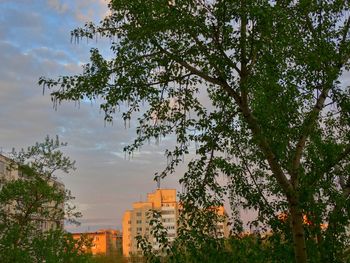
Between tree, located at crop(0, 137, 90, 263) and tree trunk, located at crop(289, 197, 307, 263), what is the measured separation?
69.3ft

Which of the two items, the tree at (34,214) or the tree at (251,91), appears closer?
the tree at (251,91)

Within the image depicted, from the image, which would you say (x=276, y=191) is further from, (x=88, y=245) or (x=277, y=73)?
(x=88, y=245)

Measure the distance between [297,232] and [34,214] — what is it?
2429cm

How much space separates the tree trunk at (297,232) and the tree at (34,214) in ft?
69.3

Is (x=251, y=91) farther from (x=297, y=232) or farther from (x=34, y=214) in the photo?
(x=34, y=214)

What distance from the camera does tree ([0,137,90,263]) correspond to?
2870 cm

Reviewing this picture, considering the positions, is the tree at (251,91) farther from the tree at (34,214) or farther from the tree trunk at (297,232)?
the tree at (34,214)

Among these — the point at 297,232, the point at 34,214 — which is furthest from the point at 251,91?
the point at 34,214

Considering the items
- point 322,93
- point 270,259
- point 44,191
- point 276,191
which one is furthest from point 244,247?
point 44,191

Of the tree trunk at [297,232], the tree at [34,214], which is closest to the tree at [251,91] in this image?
the tree trunk at [297,232]

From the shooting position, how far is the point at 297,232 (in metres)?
9.52

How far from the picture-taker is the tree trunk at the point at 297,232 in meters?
9.40

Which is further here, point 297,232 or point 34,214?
point 34,214

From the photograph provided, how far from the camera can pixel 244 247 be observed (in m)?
9.90
